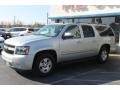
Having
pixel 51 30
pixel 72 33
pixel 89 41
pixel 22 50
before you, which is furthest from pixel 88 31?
pixel 22 50

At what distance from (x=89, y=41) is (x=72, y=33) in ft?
3.20

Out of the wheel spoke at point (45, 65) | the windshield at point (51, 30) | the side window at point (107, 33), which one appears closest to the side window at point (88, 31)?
the side window at point (107, 33)

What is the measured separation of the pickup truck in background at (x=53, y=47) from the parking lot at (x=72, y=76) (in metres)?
0.39

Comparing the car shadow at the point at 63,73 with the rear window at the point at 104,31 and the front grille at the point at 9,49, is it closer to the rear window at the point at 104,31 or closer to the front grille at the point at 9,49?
the front grille at the point at 9,49

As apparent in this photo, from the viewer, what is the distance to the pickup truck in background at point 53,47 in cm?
752

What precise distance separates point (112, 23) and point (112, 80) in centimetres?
781

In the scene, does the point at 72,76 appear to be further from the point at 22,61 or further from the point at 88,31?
the point at 88,31

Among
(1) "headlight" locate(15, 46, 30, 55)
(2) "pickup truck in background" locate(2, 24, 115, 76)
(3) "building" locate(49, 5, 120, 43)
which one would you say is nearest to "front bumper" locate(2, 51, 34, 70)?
(2) "pickup truck in background" locate(2, 24, 115, 76)

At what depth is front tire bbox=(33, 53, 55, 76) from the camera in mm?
7750

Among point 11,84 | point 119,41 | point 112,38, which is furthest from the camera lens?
point 119,41

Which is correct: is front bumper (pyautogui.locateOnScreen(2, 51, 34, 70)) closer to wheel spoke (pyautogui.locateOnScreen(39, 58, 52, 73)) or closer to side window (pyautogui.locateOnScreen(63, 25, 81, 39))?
wheel spoke (pyautogui.locateOnScreen(39, 58, 52, 73))

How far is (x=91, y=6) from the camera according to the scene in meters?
15.9

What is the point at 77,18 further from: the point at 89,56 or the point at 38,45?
the point at 38,45
